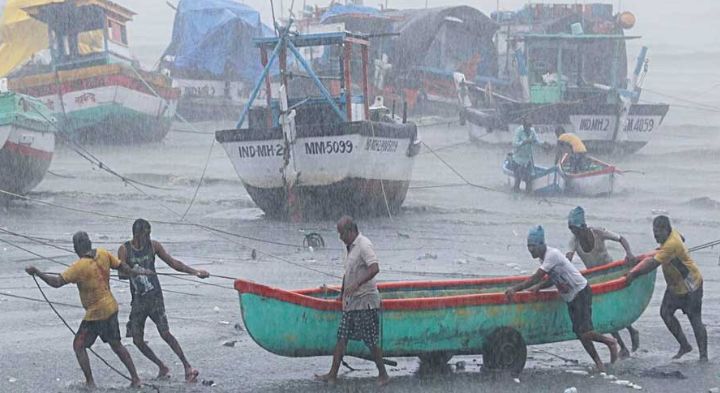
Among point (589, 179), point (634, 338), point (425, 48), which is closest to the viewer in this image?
point (634, 338)

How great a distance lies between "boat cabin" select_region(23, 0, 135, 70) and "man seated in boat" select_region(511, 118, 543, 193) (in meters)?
12.6

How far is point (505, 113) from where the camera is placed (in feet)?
94.3

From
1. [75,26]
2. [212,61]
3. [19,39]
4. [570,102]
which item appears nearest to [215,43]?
[212,61]

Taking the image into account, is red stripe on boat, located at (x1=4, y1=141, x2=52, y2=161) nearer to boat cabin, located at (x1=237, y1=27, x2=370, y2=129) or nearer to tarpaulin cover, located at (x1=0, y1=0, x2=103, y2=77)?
boat cabin, located at (x1=237, y1=27, x2=370, y2=129)

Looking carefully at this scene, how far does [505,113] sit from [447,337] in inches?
843

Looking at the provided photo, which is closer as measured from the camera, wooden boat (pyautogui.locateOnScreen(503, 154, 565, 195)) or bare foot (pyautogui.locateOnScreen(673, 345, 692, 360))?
bare foot (pyautogui.locateOnScreen(673, 345, 692, 360))

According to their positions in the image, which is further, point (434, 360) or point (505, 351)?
point (434, 360)

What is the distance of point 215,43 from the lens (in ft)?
126

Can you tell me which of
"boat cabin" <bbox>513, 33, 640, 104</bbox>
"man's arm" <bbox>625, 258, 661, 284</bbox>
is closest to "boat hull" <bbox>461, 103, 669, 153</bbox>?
"boat cabin" <bbox>513, 33, 640, 104</bbox>

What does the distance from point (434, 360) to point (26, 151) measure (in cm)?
1306

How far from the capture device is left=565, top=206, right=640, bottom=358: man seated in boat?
8.60m

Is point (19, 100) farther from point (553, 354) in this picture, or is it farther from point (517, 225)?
point (553, 354)

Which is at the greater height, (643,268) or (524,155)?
(643,268)

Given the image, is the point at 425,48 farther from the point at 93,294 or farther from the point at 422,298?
the point at 93,294
